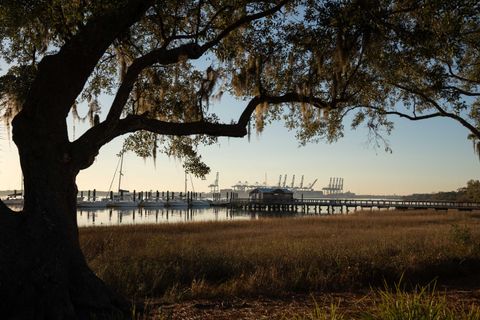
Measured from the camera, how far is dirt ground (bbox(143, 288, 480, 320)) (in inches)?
275

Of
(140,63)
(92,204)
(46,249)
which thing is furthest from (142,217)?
(46,249)

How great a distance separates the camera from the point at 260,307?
777cm

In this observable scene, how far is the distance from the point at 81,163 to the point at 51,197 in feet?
3.17

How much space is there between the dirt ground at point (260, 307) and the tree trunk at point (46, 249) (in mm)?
984

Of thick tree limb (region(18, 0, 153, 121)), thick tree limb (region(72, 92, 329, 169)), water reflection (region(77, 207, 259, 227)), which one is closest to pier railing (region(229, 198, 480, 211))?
water reflection (region(77, 207, 259, 227))

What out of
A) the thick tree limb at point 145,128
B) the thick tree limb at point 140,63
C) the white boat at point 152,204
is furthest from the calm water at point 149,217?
the thick tree limb at point 140,63

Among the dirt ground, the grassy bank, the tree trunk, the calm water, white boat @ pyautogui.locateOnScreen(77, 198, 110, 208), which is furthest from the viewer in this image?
white boat @ pyautogui.locateOnScreen(77, 198, 110, 208)

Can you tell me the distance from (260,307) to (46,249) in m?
3.50

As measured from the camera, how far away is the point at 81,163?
304 inches

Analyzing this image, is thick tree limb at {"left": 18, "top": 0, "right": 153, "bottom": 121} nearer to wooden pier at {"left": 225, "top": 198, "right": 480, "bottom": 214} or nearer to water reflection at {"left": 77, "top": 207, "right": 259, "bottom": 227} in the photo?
water reflection at {"left": 77, "top": 207, "right": 259, "bottom": 227}

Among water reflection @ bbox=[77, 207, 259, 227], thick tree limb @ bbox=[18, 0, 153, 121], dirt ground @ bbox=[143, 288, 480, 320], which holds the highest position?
thick tree limb @ bbox=[18, 0, 153, 121]

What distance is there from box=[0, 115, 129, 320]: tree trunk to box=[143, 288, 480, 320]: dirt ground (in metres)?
0.98

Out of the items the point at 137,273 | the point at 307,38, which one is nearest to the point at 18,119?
the point at 137,273

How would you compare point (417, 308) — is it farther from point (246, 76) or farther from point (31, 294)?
point (246, 76)
